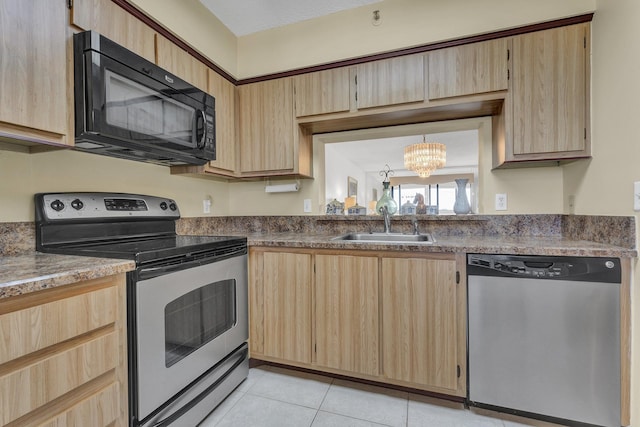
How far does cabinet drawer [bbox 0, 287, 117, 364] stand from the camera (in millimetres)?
791

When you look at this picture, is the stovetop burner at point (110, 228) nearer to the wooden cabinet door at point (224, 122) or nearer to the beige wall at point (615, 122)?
the wooden cabinet door at point (224, 122)

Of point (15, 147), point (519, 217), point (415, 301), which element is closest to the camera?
point (15, 147)

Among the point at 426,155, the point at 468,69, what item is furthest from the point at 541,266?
the point at 426,155

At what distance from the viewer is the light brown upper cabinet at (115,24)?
1283 millimetres

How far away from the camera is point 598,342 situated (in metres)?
1.35

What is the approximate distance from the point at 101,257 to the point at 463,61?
215cm

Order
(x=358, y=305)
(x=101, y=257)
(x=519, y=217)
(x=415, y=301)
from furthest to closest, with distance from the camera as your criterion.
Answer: (x=519, y=217)
(x=358, y=305)
(x=415, y=301)
(x=101, y=257)

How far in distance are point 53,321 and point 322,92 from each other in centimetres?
188

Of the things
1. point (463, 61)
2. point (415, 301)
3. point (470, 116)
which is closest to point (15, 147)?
point (415, 301)

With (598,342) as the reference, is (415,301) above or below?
above

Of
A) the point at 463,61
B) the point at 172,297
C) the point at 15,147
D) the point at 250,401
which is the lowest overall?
the point at 250,401

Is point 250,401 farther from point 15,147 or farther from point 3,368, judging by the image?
point 15,147

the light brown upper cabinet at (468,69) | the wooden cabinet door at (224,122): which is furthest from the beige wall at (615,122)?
the wooden cabinet door at (224,122)

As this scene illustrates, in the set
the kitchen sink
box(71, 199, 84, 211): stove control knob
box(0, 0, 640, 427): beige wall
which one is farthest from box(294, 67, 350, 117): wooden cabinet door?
box(71, 199, 84, 211): stove control knob
